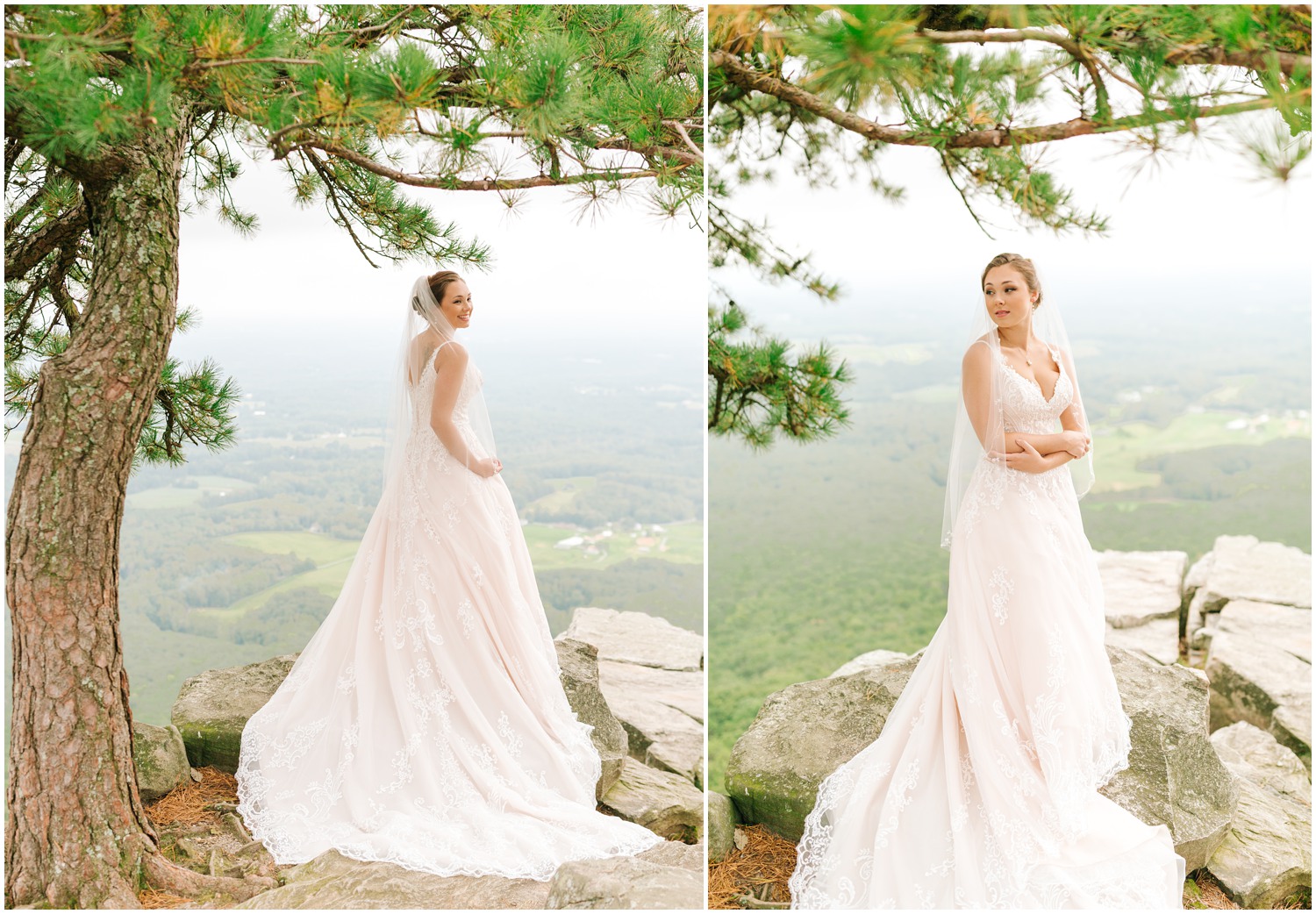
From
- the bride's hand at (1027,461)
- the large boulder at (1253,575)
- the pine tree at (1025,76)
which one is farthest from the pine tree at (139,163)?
the large boulder at (1253,575)

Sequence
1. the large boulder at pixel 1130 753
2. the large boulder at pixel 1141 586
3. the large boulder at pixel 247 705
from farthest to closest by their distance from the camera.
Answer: the large boulder at pixel 1141 586 < the large boulder at pixel 247 705 < the large boulder at pixel 1130 753

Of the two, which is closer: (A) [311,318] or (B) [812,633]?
(A) [311,318]

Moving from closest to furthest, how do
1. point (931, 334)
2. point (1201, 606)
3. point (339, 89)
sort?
point (339, 89) < point (1201, 606) < point (931, 334)

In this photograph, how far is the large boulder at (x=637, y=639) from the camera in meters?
4.76

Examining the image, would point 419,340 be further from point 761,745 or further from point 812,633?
point 812,633

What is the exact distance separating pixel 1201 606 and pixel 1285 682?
4.51ft

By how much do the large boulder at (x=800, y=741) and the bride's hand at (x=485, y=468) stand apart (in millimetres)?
1240

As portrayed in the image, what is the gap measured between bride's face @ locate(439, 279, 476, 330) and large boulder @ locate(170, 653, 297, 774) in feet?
5.02

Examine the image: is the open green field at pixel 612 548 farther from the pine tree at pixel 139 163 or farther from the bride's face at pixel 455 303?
the pine tree at pixel 139 163

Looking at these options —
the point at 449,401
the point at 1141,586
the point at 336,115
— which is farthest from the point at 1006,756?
the point at 1141,586

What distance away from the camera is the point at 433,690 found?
115 inches

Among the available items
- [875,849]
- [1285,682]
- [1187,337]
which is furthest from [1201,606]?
[1187,337]

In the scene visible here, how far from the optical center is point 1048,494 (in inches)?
103

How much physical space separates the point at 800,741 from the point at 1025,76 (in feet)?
6.82
